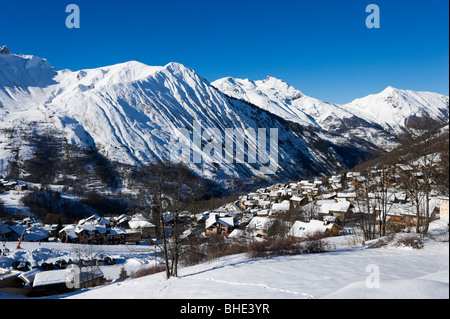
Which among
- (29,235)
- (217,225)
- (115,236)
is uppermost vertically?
(217,225)

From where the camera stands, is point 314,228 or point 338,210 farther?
point 338,210

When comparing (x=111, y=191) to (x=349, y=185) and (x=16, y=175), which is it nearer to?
(x=16, y=175)

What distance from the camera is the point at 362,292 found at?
6051 mm

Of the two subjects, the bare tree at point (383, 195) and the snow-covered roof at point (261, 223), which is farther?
the snow-covered roof at point (261, 223)

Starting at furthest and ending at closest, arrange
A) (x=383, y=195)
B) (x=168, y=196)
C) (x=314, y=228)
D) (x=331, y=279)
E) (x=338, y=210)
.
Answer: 1. (x=338, y=210)
2. (x=314, y=228)
3. (x=383, y=195)
4. (x=168, y=196)
5. (x=331, y=279)

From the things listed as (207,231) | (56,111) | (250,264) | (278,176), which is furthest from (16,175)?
(250,264)

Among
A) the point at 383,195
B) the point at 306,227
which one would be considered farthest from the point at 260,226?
the point at 383,195

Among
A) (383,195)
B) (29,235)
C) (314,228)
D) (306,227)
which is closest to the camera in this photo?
(383,195)

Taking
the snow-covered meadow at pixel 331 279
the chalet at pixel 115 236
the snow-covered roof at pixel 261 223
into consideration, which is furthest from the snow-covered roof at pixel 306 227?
the chalet at pixel 115 236

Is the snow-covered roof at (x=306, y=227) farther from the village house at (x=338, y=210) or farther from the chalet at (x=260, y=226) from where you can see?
the village house at (x=338, y=210)

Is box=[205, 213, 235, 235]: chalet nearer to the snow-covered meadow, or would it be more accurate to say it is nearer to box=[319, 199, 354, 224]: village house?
box=[319, 199, 354, 224]: village house

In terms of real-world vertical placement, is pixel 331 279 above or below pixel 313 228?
above

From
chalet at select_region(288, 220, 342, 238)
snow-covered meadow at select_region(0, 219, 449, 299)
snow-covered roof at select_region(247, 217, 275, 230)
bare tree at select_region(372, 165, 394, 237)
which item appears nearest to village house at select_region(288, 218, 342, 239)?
chalet at select_region(288, 220, 342, 238)

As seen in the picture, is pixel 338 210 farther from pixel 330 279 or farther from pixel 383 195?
pixel 330 279
